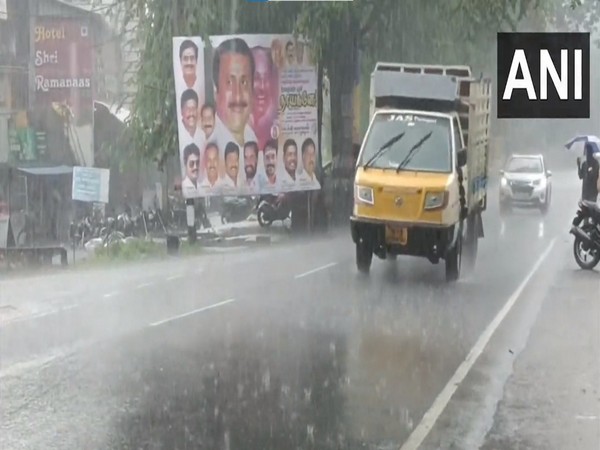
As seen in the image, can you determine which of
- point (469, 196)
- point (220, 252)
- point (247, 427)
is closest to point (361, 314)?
point (469, 196)

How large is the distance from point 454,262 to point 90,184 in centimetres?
1003

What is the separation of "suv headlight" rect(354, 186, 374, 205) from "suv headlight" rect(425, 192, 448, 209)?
572 mm

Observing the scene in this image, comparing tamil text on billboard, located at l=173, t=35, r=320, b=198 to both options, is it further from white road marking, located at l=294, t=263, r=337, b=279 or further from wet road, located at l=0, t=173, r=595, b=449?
white road marking, located at l=294, t=263, r=337, b=279

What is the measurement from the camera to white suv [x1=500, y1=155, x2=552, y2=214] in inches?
483

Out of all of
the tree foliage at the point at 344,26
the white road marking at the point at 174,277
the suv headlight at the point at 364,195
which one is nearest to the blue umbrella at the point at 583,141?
the tree foliage at the point at 344,26

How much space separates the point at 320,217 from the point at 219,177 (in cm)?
196

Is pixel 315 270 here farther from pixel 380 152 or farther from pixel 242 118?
pixel 242 118

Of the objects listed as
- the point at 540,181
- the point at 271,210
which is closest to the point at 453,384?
the point at 540,181

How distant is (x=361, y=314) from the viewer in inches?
380

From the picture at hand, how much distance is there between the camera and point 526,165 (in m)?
12.4

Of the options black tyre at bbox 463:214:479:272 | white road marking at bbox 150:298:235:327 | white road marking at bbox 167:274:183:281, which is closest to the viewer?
white road marking at bbox 150:298:235:327

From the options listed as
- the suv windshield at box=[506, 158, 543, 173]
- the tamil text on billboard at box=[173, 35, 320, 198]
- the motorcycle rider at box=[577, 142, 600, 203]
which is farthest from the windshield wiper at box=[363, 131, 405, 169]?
the tamil text on billboard at box=[173, 35, 320, 198]

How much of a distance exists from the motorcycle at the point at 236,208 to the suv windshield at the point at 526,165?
4.24m

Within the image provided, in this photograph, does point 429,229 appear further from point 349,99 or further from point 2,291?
point 2,291
